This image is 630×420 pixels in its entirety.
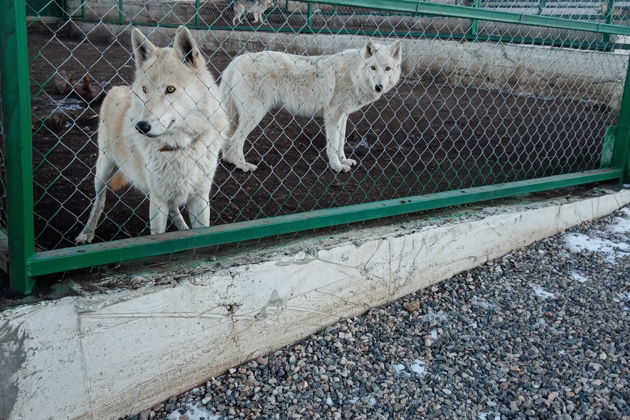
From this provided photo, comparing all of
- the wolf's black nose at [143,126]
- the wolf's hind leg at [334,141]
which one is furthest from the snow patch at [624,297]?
the wolf's black nose at [143,126]

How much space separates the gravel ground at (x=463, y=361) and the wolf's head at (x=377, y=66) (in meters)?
2.28

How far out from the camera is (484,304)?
8.86 feet

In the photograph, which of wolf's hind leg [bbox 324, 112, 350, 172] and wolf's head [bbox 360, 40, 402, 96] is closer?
wolf's hind leg [bbox 324, 112, 350, 172]

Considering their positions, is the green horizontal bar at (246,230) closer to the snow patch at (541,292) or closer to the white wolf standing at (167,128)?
the white wolf standing at (167,128)

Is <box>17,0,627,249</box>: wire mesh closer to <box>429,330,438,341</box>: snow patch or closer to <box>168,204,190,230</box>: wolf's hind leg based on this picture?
<box>168,204,190,230</box>: wolf's hind leg

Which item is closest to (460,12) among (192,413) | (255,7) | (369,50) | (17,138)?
(369,50)

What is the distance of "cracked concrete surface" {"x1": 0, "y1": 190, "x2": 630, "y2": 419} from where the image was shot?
172 cm

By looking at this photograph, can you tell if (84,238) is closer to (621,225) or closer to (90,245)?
(90,245)

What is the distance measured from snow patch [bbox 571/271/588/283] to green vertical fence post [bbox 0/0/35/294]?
2.66 m

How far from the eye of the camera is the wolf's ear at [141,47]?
2334 mm

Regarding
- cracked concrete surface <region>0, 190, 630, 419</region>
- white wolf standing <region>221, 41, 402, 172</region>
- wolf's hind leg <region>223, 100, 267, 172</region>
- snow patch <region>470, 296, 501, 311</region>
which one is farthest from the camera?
white wolf standing <region>221, 41, 402, 172</region>

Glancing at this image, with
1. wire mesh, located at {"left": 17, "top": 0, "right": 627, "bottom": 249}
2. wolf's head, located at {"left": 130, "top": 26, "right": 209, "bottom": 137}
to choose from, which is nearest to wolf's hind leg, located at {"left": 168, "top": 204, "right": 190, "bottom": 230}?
wire mesh, located at {"left": 17, "top": 0, "right": 627, "bottom": 249}

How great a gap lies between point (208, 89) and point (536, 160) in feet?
10.7

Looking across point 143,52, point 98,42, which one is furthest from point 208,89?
point 98,42
